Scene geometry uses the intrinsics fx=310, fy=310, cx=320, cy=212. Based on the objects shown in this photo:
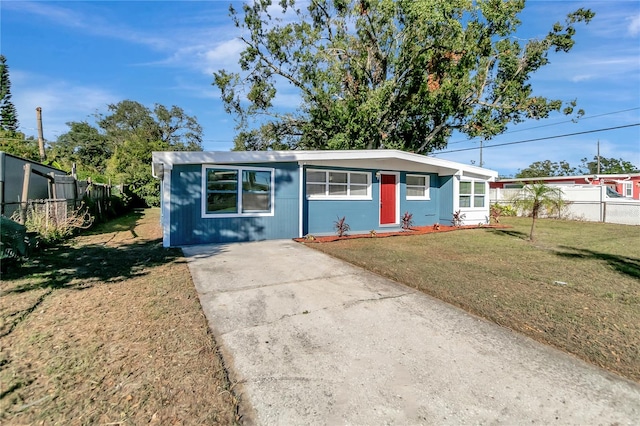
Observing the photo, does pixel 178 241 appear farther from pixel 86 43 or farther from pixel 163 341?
pixel 86 43

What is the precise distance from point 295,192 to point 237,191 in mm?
1755

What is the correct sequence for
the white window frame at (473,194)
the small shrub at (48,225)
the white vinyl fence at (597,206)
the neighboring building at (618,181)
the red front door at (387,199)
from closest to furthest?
the small shrub at (48,225), the red front door at (387,199), the white window frame at (473,194), the white vinyl fence at (597,206), the neighboring building at (618,181)

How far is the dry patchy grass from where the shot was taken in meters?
2.00

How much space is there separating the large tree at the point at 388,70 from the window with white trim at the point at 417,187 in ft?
14.8

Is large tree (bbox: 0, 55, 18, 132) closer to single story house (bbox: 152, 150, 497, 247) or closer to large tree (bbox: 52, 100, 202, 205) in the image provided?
large tree (bbox: 52, 100, 202, 205)

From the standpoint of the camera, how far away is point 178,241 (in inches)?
323

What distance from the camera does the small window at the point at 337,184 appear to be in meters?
10.2

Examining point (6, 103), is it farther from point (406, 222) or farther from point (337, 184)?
point (406, 222)

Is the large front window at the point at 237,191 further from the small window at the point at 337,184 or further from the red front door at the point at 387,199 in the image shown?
the red front door at the point at 387,199

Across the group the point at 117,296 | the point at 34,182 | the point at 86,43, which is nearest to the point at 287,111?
the point at 86,43

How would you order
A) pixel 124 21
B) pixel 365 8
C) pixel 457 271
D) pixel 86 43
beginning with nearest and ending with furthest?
pixel 457 271 < pixel 124 21 < pixel 86 43 < pixel 365 8

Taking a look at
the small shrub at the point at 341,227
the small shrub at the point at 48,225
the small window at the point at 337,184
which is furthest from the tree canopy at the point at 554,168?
the small shrub at the point at 48,225

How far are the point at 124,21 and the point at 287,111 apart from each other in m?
10.2

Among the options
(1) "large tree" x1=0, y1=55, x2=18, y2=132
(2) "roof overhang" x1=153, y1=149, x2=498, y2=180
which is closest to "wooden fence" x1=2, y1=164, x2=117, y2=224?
(2) "roof overhang" x1=153, y1=149, x2=498, y2=180
